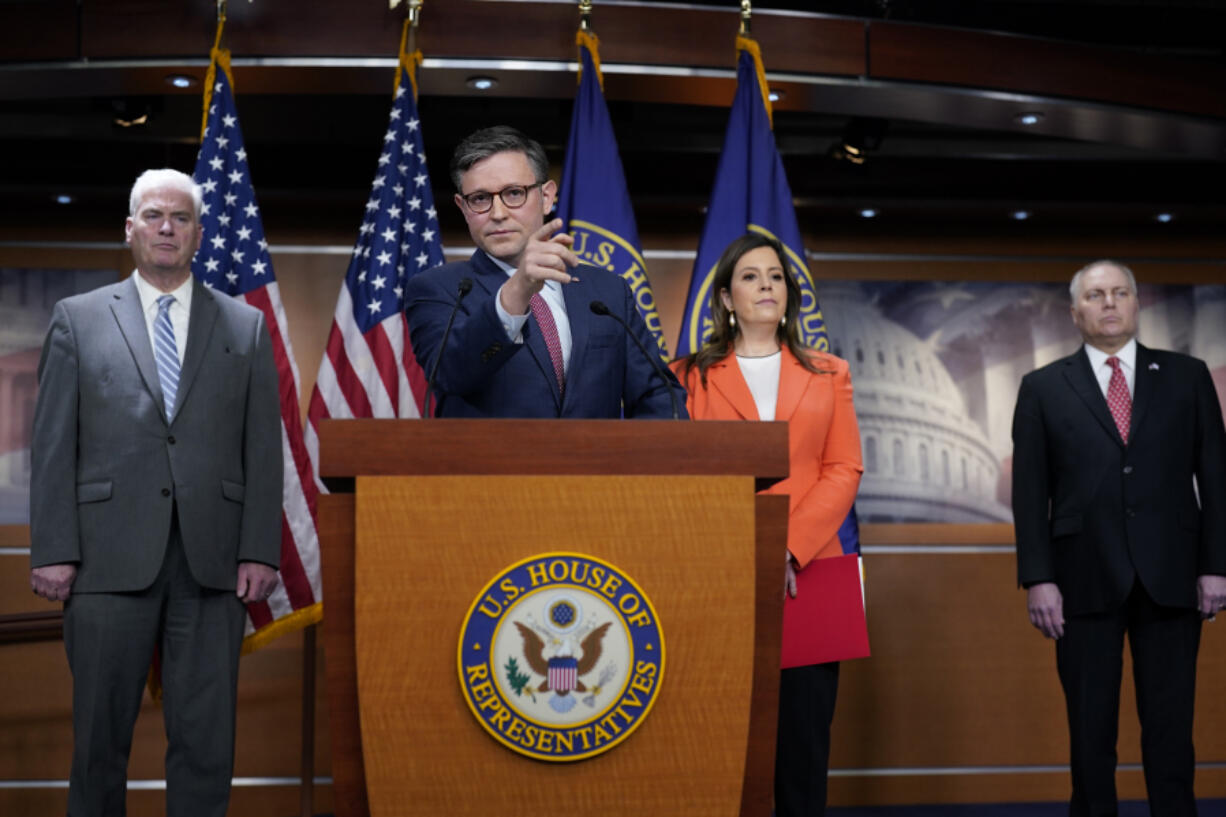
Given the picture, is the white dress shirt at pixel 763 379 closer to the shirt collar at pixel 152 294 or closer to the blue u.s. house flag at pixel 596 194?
the blue u.s. house flag at pixel 596 194

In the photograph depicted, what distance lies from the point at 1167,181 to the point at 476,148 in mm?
3708

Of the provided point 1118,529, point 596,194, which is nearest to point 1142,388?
point 1118,529

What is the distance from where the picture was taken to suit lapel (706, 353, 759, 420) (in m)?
2.88

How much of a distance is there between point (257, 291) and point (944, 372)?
2.69m

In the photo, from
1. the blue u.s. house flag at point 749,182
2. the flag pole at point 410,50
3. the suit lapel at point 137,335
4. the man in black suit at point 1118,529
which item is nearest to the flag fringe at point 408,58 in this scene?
the flag pole at point 410,50

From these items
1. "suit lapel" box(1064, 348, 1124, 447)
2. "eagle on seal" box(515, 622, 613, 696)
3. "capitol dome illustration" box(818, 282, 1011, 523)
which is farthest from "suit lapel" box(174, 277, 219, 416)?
"capitol dome illustration" box(818, 282, 1011, 523)

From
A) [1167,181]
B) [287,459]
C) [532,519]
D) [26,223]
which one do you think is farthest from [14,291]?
[1167,181]

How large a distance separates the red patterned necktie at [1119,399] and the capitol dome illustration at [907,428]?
139 centimetres

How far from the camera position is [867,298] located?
468cm

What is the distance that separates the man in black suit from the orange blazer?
649mm

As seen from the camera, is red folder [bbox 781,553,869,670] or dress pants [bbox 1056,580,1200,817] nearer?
red folder [bbox 781,553,869,670]

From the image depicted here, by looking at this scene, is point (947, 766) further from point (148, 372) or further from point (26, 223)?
point (26, 223)

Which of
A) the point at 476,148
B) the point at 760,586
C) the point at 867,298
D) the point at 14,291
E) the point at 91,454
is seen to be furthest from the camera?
the point at 867,298

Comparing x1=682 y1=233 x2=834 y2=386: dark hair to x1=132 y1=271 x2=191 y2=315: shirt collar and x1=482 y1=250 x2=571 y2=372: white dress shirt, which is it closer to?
x1=482 y1=250 x2=571 y2=372: white dress shirt
